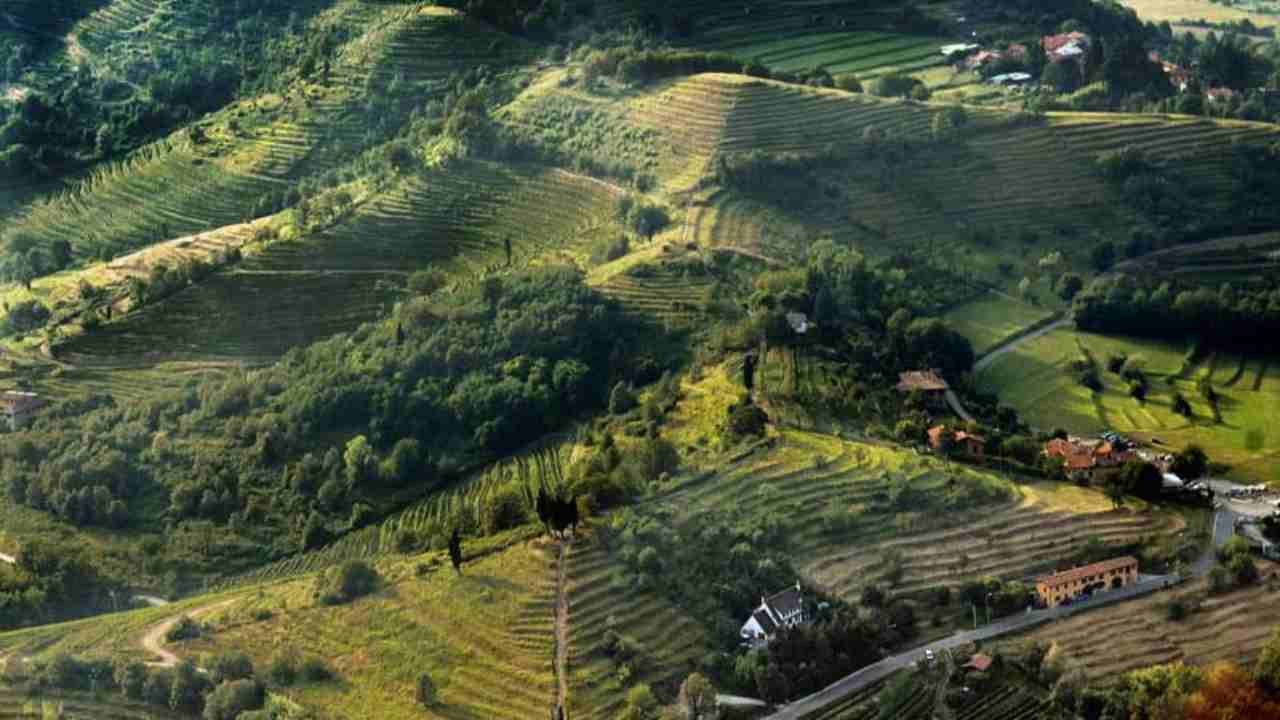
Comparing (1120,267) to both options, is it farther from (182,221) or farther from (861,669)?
(182,221)

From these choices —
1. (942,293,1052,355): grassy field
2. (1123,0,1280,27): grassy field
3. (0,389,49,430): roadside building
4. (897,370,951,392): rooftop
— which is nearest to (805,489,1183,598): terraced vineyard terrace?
(897,370,951,392): rooftop

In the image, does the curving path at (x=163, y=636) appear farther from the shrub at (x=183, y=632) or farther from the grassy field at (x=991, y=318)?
the grassy field at (x=991, y=318)

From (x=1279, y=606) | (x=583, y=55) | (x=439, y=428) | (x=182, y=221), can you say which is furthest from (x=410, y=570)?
(x=583, y=55)

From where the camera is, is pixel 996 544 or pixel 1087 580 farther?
pixel 996 544

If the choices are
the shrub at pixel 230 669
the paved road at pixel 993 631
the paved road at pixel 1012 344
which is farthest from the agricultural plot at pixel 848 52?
the shrub at pixel 230 669

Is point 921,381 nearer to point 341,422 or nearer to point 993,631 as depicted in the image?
point 993,631

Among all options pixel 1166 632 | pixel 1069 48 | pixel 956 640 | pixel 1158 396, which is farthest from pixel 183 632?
pixel 1069 48
